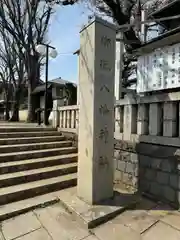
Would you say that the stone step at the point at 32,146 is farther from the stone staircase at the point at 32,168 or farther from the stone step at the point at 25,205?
the stone step at the point at 25,205

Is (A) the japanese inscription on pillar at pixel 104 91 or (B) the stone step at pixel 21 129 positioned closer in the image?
(A) the japanese inscription on pillar at pixel 104 91

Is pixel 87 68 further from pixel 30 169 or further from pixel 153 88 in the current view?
pixel 30 169

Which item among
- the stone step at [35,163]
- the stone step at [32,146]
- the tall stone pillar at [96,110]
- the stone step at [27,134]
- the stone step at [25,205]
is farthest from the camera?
the stone step at [27,134]

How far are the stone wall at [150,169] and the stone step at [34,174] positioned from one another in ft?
3.74

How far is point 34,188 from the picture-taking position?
363cm

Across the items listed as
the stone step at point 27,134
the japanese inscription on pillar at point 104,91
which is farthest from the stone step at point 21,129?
the japanese inscription on pillar at point 104,91

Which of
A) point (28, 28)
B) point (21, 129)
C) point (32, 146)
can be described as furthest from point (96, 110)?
point (28, 28)

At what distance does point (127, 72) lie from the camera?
12.7 m

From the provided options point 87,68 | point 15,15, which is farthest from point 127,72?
point 87,68

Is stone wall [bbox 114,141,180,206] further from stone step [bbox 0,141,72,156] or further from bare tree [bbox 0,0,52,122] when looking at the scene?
bare tree [bbox 0,0,52,122]

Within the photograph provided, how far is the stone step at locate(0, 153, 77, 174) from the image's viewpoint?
4027 mm

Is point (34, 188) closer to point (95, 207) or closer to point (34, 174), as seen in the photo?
point (34, 174)

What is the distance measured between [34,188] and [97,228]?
1457 mm

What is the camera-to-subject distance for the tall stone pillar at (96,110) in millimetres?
3154
